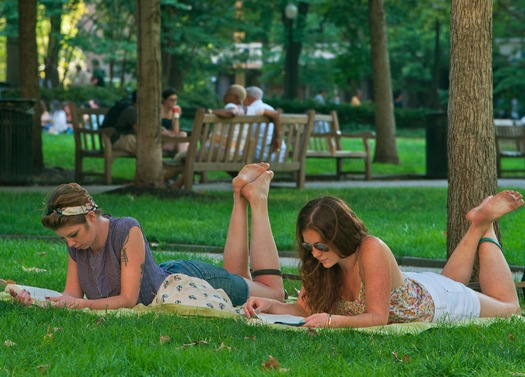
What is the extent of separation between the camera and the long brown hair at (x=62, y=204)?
588 centimetres

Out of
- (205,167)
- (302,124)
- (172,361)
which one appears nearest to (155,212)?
(205,167)

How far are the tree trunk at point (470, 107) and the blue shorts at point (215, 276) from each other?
168cm

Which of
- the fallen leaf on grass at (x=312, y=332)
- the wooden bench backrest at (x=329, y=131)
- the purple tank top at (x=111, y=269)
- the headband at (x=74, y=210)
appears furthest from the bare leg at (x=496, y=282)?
the wooden bench backrest at (x=329, y=131)

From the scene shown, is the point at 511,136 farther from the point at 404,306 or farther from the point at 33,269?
the point at 404,306

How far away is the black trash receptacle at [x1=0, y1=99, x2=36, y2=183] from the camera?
15758mm

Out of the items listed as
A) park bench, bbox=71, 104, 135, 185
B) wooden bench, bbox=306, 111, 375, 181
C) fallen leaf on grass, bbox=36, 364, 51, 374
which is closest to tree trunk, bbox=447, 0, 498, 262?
fallen leaf on grass, bbox=36, 364, 51, 374

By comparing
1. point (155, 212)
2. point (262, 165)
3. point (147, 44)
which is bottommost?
point (155, 212)

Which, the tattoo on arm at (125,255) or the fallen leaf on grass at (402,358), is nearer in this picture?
the fallen leaf on grass at (402,358)

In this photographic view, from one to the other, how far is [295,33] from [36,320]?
115 feet

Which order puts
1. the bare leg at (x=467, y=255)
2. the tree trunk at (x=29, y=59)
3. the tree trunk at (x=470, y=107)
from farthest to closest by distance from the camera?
the tree trunk at (x=29, y=59)
the tree trunk at (x=470, y=107)
the bare leg at (x=467, y=255)

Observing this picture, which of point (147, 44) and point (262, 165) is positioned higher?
point (147, 44)

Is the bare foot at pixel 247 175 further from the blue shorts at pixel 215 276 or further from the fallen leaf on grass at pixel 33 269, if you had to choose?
the fallen leaf on grass at pixel 33 269

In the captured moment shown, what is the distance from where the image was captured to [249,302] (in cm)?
608

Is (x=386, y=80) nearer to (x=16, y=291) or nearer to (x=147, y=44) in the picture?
(x=147, y=44)
